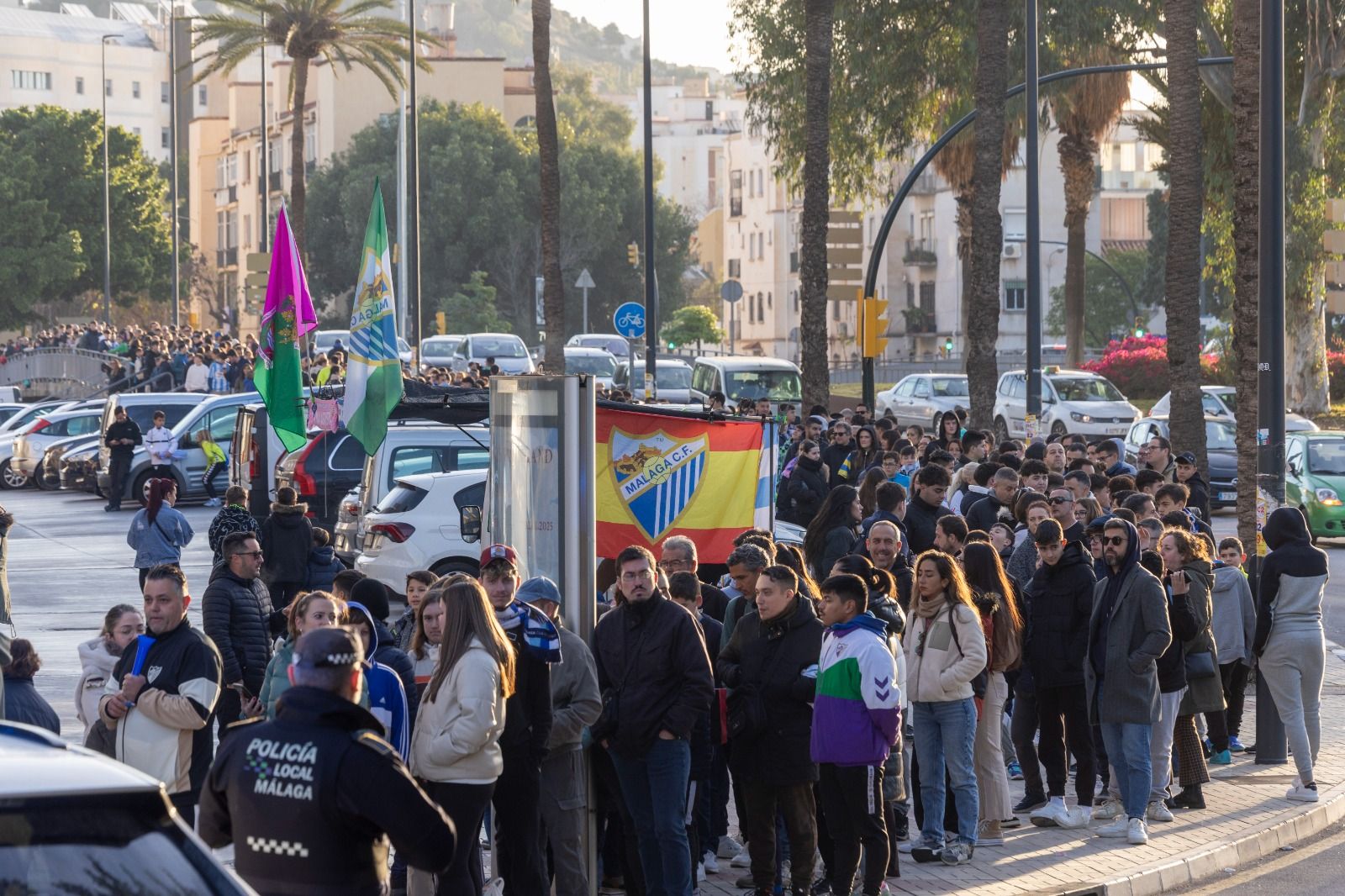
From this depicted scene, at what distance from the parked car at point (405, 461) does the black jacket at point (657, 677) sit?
9.89 m

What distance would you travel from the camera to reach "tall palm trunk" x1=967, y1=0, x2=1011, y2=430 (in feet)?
82.2

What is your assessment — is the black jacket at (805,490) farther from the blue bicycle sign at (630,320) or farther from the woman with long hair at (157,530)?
the blue bicycle sign at (630,320)

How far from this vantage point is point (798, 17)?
3269cm

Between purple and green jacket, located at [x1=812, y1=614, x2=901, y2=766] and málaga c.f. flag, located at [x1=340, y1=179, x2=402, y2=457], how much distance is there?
6548 mm

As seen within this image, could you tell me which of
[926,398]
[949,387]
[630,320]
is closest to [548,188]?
[630,320]

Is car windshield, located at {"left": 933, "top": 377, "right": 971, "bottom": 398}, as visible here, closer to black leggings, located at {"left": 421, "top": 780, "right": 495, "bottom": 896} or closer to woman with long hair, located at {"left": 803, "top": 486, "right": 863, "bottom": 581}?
woman with long hair, located at {"left": 803, "top": 486, "right": 863, "bottom": 581}

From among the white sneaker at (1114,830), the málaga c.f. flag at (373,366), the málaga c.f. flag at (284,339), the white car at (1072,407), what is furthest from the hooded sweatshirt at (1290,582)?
the white car at (1072,407)

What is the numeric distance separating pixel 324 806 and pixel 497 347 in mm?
41834

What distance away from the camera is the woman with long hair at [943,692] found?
953cm

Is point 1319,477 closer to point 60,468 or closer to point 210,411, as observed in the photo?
point 210,411

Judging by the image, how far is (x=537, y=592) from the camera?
8320 millimetres

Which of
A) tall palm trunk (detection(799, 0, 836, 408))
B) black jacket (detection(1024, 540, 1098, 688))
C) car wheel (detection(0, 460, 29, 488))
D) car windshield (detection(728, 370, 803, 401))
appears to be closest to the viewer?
black jacket (detection(1024, 540, 1098, 688))

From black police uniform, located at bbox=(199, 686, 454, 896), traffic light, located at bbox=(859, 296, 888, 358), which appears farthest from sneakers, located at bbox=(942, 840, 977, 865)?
traffic light, located at bbox=(859, 296, 888, 358)

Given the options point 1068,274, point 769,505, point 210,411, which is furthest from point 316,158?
point 769,505
